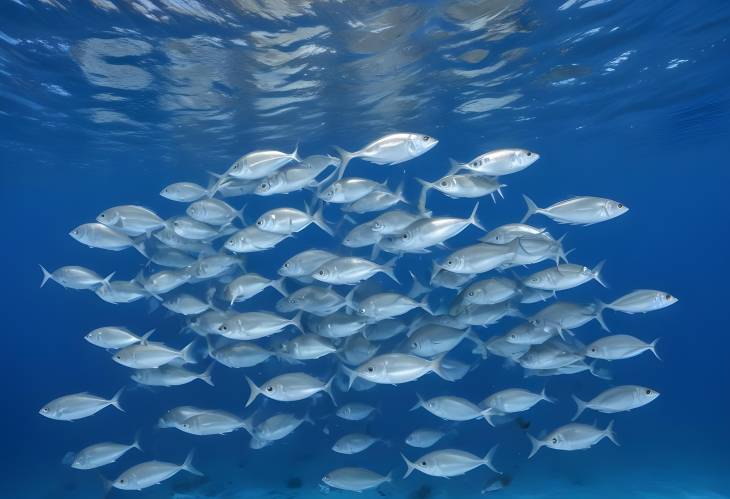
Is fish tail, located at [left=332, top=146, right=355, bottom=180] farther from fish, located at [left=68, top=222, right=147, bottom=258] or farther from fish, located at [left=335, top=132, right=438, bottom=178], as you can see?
fish, located at [left=68, top=222, right=147, bottom=258]

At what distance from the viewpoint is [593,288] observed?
48.7m

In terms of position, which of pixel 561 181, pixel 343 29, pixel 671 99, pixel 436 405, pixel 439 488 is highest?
pixel 561 181

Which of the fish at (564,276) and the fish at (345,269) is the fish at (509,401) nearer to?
the fish at (564,276)

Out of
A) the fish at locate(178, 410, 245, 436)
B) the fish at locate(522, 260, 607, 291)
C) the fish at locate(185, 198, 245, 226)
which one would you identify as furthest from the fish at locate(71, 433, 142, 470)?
the fish at locate(522, 260, 607, 291)

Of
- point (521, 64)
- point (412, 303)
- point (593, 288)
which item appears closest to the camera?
point (412, 303)

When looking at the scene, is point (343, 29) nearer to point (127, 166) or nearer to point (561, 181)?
point (127, 166)

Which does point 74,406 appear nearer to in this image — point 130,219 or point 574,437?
point 130,219

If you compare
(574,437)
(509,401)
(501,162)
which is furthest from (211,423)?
(501,162)

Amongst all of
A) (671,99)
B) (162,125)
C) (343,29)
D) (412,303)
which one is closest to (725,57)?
(671,99)

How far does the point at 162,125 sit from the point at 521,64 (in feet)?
48.8

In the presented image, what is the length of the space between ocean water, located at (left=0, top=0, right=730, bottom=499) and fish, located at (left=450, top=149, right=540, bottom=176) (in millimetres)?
3668

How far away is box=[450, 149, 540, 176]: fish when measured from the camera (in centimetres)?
650

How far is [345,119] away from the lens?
68.6ft

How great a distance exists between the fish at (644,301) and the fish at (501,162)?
2.57 m
